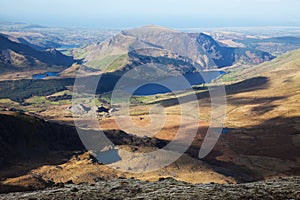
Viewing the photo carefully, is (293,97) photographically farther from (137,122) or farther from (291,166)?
(291,166)

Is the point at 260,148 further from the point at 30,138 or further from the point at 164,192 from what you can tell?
the point at 164,192

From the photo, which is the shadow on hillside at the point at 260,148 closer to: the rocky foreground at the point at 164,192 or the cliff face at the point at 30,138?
the cliff face at the point at 30,138

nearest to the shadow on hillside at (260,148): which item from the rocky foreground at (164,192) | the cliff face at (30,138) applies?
the cliff face at (30,138)

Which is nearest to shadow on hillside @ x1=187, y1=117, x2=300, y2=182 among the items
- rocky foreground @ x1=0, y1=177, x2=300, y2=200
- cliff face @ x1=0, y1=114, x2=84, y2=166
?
cliff face @ x1=0, y1=114, x2=84, y2=166

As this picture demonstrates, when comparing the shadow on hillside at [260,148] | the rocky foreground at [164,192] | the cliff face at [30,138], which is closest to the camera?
the rocky foreground at [164,192]

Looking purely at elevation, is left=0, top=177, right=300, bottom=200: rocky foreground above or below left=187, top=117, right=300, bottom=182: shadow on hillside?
above

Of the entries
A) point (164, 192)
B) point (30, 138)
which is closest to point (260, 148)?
point (30, 138)

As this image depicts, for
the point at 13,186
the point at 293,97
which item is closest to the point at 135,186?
the point at 13,186

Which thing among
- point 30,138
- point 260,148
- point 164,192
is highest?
point 164,192

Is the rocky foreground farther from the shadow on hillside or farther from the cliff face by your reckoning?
the cliff face

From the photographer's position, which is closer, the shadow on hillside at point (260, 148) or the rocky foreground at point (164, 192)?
the rocky foreground at point (164, 192)

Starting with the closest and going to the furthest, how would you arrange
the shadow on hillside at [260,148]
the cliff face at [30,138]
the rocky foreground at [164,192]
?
the rocky foreground at [164,192] < the cliff face at [30,138] < the shadow on hillside at [260,148]
